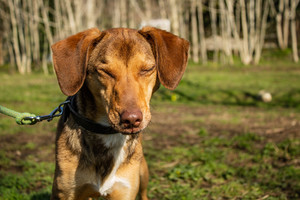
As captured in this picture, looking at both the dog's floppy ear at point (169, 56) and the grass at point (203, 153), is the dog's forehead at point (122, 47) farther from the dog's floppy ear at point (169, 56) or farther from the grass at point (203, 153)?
the grass at point (203, 153)

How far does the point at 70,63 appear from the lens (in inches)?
110

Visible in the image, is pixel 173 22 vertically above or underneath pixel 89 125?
underneath

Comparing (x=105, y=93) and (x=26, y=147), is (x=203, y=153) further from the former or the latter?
(x=105, y=93)

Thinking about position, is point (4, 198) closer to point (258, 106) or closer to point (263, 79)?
point (258, 106)

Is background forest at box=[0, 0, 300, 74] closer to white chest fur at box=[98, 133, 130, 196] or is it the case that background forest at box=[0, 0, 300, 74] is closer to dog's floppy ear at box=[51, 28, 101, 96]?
white chest fur at box=[98, 133, 130, 196]

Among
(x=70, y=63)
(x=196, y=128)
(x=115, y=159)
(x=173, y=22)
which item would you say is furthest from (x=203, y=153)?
(x=173, y=22)

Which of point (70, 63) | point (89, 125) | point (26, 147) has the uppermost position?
point (70, 63)

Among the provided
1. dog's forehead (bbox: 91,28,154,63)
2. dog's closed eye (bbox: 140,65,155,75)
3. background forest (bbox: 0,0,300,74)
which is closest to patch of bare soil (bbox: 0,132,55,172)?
dog's forehead (bbox: 91,28,154,63)

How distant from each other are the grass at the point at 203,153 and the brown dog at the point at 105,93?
0.77 meters

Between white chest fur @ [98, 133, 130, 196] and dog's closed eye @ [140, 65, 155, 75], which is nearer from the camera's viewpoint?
dog's closed eye @ [140, 65, 155, 75]

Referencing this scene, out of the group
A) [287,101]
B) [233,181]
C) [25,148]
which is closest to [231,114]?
[287,101]

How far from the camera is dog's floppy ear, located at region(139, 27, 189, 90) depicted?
2.99 metres

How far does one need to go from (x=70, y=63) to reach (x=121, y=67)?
0.42 metres

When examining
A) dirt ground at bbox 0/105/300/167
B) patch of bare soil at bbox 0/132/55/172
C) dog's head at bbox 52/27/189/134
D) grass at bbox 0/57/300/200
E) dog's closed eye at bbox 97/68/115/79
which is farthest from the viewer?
dirt ground at bbox 0/105/300/167
